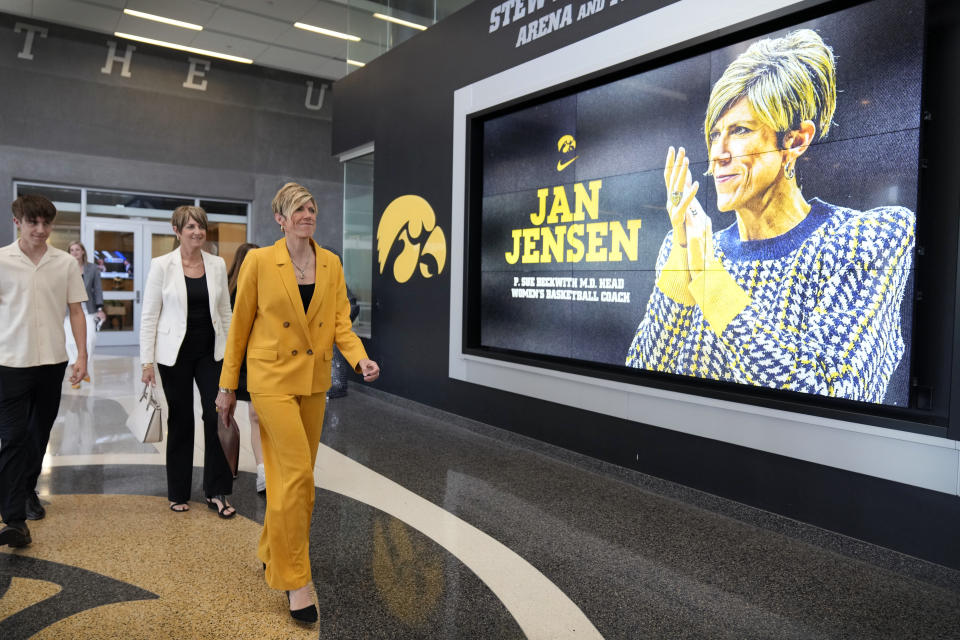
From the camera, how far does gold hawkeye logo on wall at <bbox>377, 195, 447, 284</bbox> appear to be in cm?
604

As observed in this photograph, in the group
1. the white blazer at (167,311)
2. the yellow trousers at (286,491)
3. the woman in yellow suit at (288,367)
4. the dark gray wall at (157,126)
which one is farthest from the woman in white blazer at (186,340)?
the dark gray wall at (157,126)

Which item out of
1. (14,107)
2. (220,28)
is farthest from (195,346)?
(14,107)

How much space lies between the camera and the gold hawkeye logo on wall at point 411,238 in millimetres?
6039

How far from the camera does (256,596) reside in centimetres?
250

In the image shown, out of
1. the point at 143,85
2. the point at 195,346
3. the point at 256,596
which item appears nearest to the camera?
the point at 256,596

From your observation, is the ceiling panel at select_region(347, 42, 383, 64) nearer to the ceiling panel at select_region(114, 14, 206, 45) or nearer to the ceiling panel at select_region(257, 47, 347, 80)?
the ceiling panel at select_region(257, 47, 347, 80)

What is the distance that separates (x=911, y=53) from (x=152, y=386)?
3.94 meters

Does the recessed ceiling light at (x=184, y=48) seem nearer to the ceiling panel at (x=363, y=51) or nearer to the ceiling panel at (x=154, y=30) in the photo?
the ceiling panel at (x=154, y=30)

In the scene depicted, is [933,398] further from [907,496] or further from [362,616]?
[362,616]

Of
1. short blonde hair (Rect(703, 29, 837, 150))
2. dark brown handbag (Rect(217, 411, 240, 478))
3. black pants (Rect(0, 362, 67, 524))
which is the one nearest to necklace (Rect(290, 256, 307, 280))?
dark brown handbag (Rect(217, 411, 240, 478))

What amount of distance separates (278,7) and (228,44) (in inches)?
81.8

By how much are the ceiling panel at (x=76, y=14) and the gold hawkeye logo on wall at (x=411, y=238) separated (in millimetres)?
6333

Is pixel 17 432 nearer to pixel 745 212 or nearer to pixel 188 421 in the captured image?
pixel 188 421

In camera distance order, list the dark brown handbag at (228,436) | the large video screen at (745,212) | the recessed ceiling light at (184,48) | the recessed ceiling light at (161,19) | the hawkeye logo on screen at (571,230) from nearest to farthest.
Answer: the dark brown handbag at (228,436)
the large video screen at (745,212)
the hawkeye logo on screen at (571,230)
the recessed ceiling light at (161,19)
the recessed ceiling light at (184,48)
